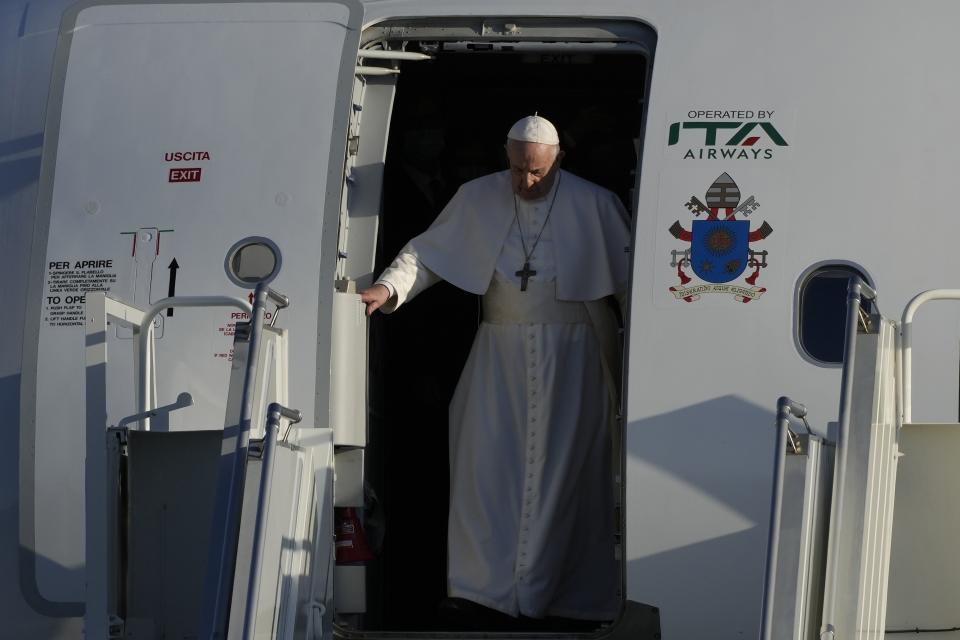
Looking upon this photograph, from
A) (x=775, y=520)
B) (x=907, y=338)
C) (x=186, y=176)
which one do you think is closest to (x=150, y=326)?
(x=186, y=176)

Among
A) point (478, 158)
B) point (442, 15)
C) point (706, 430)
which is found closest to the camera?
point (706, 430)

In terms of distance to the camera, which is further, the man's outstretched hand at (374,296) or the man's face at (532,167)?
the man's face at (532,167)

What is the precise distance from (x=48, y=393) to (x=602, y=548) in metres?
2.56

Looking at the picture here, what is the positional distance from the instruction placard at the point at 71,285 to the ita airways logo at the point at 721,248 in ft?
7.96

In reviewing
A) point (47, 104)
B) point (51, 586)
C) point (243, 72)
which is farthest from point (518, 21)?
point (51, 586)

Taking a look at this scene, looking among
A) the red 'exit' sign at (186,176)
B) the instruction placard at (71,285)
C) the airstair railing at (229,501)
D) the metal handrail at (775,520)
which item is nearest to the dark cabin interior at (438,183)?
the red 'exit' sign at (186,176)

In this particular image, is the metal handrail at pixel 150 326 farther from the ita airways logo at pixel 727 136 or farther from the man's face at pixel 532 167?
the ita airways logo at pixel 727 136

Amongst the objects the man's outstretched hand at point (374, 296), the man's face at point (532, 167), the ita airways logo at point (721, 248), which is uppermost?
the man's face at point (532, 167)

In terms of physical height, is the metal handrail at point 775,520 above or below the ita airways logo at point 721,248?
below

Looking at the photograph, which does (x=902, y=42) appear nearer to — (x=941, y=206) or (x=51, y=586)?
(x=941, y=206)

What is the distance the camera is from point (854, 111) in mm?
6605

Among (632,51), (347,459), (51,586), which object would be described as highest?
(632,51)

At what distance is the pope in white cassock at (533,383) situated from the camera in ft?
23.1

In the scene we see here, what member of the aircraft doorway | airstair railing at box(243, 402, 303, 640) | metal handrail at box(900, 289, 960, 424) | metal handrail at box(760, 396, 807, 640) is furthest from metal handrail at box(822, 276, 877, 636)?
the aircraft doorway
